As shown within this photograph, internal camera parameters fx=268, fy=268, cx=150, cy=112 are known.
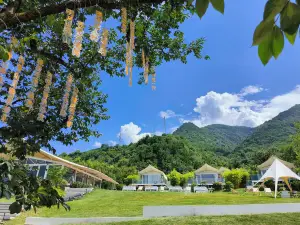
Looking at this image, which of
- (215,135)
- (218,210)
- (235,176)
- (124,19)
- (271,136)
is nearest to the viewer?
(124,19)

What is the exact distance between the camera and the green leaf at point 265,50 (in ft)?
2.22

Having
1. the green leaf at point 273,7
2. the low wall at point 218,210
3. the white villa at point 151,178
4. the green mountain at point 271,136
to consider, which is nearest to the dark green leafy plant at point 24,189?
the green leaf at point 273,7

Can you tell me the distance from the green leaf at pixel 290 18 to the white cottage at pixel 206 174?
38.3 m

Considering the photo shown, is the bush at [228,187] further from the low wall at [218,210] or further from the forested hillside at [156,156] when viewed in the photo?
the forested hillside at [156,156]

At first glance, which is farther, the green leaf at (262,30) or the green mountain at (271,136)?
the green mountain at (271,136)

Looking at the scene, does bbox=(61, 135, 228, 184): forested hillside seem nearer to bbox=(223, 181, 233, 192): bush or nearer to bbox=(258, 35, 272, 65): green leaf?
bbox=(223, 181, 233, 192): bush

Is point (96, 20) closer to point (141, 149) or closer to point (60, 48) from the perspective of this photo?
point (60, 48)

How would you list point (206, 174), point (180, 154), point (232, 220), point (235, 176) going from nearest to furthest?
point (232, 220) < point (235, 176) < point (206, 174) < point (180, 154)

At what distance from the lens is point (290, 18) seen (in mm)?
629

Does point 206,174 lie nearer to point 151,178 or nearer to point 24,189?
point 151,178

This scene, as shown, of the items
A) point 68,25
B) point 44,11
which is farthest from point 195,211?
point 44,11

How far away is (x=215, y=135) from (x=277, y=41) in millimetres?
78501

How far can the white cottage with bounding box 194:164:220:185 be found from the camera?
37.3m

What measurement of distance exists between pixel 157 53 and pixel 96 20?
7.13 feet
